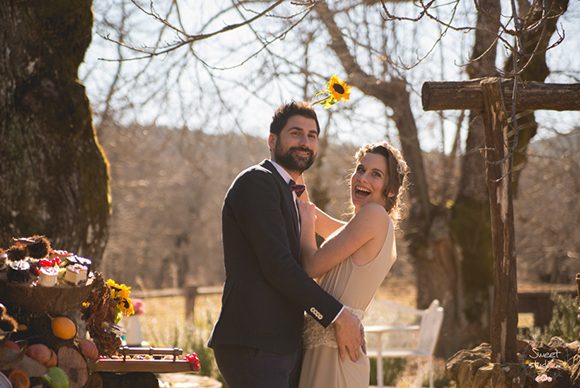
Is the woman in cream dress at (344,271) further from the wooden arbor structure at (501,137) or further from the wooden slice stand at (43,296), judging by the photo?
the wooden arbor structure at (501,137)

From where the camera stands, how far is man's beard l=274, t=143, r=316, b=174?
3855mm

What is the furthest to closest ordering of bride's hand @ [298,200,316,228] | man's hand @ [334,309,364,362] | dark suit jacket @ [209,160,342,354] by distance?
bride's hand @ [298,200,316,228]
man's hand @ [334,309,364,362]
dark suit jacket @ [209,160,342,354]

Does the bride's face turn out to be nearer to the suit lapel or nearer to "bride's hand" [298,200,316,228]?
"bride's hand" [298,200,316,228]

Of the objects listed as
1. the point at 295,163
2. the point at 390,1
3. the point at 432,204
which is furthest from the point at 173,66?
the point at 295,163

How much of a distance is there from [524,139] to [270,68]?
131 inches

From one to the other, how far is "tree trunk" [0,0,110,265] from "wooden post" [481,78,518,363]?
3.18 metres

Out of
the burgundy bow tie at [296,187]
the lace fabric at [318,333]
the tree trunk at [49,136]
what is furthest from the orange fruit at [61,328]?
the tree trunk at [49,136]

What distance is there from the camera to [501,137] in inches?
207

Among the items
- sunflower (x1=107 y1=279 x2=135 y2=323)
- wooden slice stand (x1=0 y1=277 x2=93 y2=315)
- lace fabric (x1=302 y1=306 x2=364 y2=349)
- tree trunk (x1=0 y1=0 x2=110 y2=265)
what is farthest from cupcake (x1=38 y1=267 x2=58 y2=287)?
tree trunk (x1=0 y1=0 x2=110 y2=265)

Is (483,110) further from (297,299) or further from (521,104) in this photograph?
(297,299)

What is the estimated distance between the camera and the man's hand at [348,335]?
369 centimetres

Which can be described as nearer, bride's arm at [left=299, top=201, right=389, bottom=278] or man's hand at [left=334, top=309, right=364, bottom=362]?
man's hand at [left=334, top=309, right=364, bottom=362]

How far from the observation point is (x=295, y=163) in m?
3.86

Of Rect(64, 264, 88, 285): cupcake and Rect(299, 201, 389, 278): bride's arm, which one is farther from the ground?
Rect(299, 201, 389, 278): bride's arm
